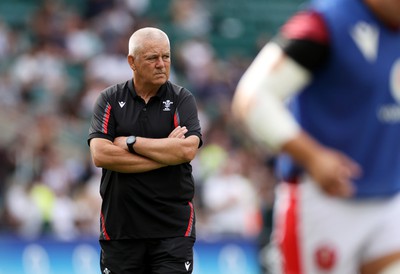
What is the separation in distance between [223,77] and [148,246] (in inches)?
470

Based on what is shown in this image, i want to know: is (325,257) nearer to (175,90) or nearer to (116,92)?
(175,90)

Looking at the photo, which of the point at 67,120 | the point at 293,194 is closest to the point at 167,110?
the point at 293,194

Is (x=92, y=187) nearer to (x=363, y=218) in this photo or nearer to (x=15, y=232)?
(x=15, y=232)

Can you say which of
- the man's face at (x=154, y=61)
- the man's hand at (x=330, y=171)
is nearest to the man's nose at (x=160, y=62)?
the man's face at (x=154, y=61)

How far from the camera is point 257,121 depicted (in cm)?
450

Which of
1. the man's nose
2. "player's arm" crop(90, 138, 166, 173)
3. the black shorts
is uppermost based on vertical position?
the man's nose

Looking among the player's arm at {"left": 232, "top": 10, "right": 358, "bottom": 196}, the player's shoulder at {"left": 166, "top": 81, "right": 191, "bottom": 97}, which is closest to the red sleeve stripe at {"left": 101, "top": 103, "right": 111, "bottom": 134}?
the player's shoulder at {"left": 166, "top": 81, "right": 191, "bottom": 97}

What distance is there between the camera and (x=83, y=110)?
639 inches

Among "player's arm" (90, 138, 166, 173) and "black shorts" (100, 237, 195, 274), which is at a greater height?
"player's arm" (90, 138, 166, 173)

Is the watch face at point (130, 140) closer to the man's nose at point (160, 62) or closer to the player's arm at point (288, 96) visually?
the man's nose at point (160, 62)

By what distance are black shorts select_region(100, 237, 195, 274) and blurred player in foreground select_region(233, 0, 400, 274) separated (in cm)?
208

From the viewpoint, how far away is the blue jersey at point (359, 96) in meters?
4.64

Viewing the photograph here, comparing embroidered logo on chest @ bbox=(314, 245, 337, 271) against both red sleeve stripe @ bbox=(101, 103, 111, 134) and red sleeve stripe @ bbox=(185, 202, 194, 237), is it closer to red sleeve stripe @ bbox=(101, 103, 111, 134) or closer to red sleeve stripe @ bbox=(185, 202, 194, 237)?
red sleeve stripe @ bbox=(185, 202, 194, 237)

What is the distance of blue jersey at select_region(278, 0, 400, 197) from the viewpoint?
4641 mm
